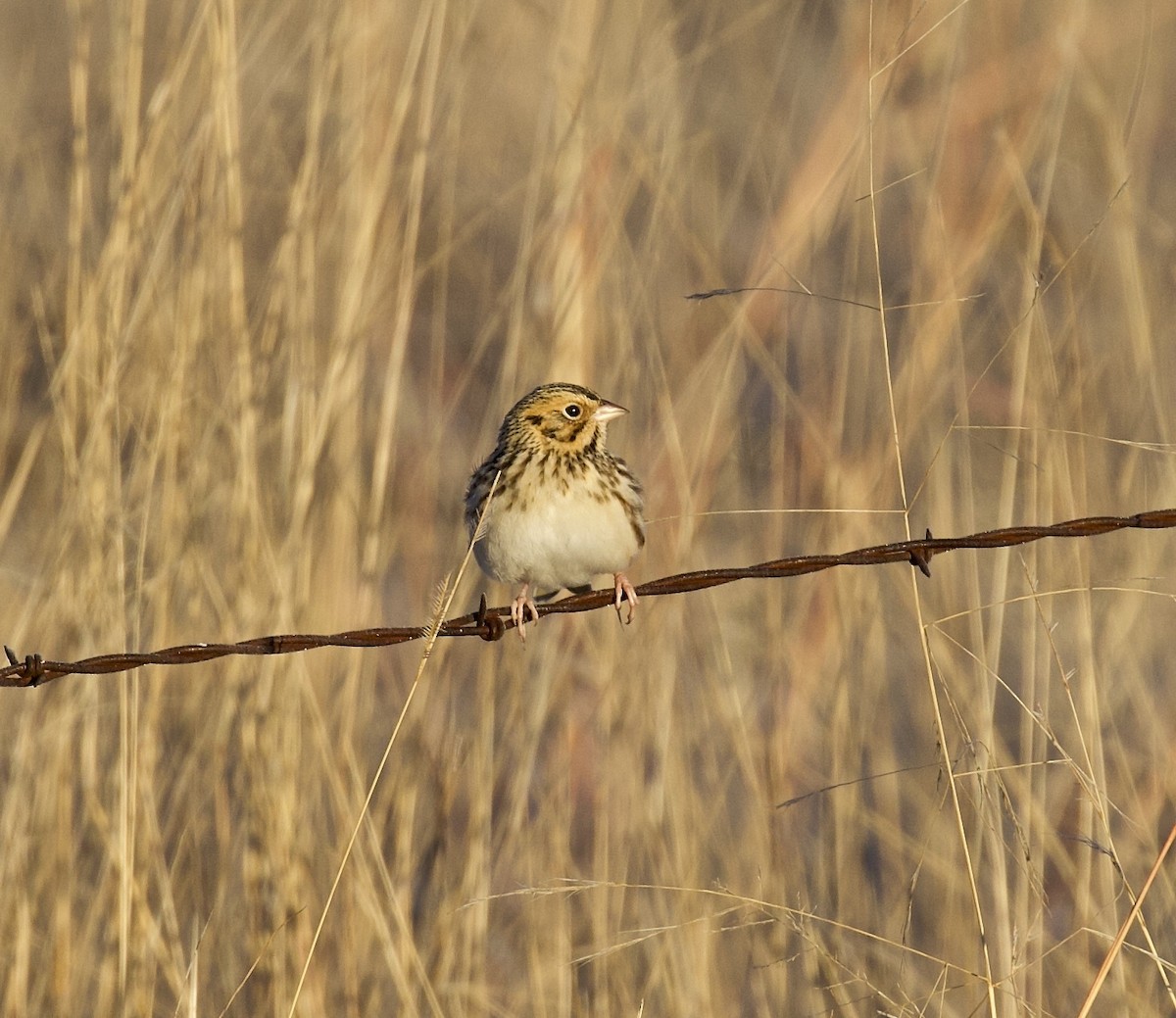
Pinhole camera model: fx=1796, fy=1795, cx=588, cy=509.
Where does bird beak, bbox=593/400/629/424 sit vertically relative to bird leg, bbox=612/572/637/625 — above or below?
above

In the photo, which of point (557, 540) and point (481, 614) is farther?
point (557, 540)

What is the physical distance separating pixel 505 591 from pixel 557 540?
115cm

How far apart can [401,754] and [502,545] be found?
0.66 meters

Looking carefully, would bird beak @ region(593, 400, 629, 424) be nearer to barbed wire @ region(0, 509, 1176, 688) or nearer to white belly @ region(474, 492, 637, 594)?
white belly @ region(474, 492, 637, 594)

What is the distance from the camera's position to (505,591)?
17.1 feet

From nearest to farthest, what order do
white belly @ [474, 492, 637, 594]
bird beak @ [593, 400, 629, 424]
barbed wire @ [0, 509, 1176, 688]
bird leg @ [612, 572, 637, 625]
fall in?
barbed wire @ [0, 509, 1176, 688]
bird leg @ [612, 572, 637, 625]
white belly @ [474, 492, 637, 594]
bird beak @ [593, 400, 629, 424]

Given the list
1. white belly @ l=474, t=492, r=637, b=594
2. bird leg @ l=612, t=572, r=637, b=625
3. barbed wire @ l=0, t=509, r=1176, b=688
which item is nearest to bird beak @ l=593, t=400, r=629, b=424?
white belly @ l=474, t=492, r=637, b=594

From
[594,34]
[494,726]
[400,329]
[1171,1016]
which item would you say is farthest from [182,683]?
[1171,1016]

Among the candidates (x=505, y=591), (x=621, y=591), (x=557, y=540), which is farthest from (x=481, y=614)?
(x=505, y=591)

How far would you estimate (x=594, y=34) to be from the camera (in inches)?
181

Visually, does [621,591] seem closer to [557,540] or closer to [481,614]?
[557,540]

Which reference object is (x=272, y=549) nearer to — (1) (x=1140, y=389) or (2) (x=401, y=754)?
(2) (x=401, y=754)

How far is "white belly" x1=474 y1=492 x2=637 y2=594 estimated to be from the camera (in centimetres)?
410

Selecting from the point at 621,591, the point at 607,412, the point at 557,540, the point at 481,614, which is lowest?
the point at 481,614
